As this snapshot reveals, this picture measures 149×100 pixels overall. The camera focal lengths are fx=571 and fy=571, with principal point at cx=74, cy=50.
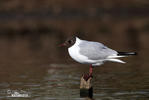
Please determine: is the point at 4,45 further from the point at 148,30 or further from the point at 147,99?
the point at 147,99

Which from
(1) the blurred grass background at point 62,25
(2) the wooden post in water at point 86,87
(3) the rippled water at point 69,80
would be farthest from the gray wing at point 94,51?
(1) the blurred grass background at point 62,25

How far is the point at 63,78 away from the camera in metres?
18.1

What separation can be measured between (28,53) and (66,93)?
11873mm

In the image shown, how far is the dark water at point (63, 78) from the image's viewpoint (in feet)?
48.4

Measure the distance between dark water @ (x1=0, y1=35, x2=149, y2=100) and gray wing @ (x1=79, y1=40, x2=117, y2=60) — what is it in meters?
1.04

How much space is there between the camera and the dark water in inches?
580

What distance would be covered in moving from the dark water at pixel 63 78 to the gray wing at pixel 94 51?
104 centimetres

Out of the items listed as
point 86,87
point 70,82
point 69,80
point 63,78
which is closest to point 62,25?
point 63,78

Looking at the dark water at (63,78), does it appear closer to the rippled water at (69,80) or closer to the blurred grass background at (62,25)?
the rippled water at (69,80)

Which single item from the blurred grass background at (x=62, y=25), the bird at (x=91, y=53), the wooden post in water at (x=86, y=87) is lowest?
the wooden post in water at (x=86, y=87)

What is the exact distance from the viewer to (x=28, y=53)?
87.5 ft

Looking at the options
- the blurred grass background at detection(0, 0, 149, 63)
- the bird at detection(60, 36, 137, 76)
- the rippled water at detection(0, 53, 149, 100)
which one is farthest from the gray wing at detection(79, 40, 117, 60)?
the blurred grass background at detection(0, 0, 149, 63)

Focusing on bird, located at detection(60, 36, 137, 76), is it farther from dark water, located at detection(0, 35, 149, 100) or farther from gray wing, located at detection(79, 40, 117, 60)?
dark water, located at detection(0, 35, 149, 100)

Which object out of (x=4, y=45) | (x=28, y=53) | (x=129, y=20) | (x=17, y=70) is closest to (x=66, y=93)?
(x=17, y=70)
